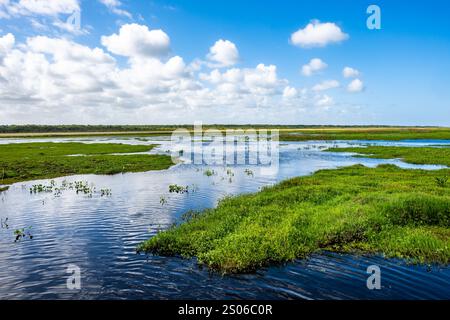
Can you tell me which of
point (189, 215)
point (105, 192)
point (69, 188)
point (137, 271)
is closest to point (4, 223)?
point (105, 192)

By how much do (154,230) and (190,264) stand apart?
231 inches

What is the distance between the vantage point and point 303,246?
643 inches

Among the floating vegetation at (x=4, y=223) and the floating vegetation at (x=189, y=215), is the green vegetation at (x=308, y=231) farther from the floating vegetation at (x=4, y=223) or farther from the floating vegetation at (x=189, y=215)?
the floating vegetation at (x=4, y=223)

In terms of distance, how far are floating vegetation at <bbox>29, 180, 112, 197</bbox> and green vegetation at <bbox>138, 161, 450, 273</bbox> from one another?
12769 millimetres

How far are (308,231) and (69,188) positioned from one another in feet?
82.3

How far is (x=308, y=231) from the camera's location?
17.8 meters

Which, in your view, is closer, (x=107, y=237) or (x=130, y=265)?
(x=130, y=265)

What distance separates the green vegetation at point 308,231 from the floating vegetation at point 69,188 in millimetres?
12769
